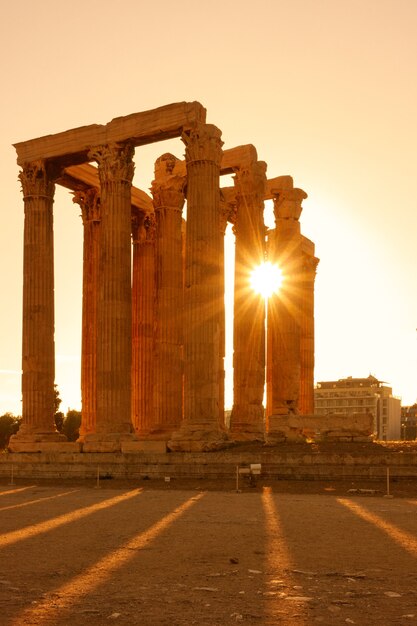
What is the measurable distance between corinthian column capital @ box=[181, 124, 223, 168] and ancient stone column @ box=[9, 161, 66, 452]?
29.4ft

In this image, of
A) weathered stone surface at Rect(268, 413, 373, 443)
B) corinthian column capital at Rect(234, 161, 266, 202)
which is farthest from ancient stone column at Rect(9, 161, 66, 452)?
weathered stone surface at Rect(268, 413, 373, 443)

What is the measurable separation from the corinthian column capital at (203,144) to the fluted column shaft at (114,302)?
3.94 m

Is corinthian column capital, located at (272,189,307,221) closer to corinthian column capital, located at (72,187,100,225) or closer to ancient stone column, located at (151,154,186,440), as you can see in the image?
ancient stone column, located at (151,154,186,440)

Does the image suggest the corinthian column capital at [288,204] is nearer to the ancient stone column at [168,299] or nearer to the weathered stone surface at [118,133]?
the ancient stone column at [168,299]

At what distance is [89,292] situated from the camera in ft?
149

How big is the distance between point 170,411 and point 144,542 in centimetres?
2558

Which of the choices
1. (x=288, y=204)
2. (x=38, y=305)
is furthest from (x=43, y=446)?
(x=288, y=204)

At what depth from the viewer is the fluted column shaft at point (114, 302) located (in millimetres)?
37188

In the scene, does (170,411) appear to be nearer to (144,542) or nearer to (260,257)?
(260,257)

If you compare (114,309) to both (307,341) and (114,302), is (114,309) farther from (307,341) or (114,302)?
(307,341)

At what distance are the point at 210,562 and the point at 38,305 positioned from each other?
1158 inches

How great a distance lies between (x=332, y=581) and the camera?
11.1 m

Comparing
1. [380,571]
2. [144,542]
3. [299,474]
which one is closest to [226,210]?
[299,474]

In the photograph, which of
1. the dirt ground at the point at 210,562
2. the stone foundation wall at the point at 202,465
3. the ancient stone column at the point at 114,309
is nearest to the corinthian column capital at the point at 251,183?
the ancient stone column at the point at 114,309
